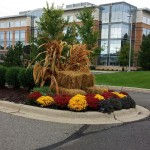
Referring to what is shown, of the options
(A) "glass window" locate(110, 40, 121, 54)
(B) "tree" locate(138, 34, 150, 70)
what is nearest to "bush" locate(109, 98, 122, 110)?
(B) "tree" locate(138, 34, 150, 70)

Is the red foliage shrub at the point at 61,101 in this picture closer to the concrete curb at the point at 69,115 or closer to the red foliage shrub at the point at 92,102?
the concrete curb at the point at 69,115

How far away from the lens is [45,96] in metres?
8.89

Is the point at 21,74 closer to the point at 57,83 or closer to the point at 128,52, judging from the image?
the point at 57,83

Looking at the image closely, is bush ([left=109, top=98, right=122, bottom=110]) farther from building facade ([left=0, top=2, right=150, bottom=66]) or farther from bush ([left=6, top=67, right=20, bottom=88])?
building facade ([left=0, top=2, right=150, bottom=66])

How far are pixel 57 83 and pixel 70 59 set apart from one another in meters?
1.42

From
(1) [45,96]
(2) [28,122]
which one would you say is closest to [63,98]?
(1) [45,96]

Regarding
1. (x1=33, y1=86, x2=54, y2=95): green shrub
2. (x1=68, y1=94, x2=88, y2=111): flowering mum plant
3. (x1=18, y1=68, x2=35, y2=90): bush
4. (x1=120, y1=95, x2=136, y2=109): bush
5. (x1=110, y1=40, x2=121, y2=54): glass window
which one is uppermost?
(x1=110, y1=40, x2=121, y2=54): glass window

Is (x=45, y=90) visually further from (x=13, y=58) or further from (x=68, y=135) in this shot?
(x=13, y=58)

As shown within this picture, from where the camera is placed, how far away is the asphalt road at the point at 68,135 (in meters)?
5.93

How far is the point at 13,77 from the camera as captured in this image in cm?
1205

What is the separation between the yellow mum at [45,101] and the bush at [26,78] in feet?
9.15

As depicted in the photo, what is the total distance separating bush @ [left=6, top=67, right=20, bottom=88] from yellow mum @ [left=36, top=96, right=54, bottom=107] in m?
3.56

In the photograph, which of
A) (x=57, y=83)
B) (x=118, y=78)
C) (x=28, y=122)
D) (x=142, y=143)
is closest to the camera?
(x=142, y=143)

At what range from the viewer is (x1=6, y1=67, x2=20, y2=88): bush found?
1207 cm
